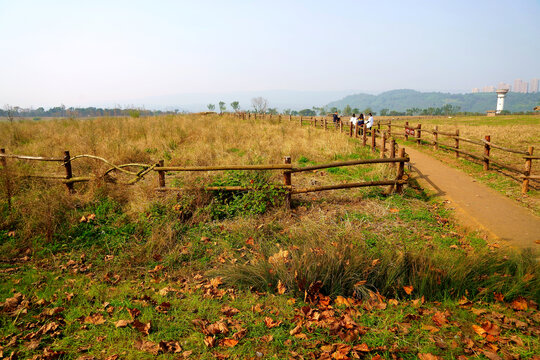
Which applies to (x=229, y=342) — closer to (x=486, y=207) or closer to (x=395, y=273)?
(x=395, y=273)

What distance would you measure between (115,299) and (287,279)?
240cm

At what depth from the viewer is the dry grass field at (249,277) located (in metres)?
3.46

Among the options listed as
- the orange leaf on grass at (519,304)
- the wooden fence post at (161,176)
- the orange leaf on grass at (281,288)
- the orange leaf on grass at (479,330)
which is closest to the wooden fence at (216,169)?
the wooden fence post at (161,176)

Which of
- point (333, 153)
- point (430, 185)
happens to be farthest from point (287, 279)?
point (333, 153)

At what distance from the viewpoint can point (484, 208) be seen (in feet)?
24.1

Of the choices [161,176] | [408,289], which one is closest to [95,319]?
[161,176]

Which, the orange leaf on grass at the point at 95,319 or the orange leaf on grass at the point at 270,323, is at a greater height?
the orange leaf on grass at the point at 95,319

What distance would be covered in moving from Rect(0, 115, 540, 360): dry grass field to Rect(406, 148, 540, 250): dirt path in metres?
0.48

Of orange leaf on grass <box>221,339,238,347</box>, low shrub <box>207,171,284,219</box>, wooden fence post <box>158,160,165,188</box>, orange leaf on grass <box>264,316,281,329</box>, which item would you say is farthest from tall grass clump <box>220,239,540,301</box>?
wooden fence post <box>158,160,165,188</box>

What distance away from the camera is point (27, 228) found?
6.02m

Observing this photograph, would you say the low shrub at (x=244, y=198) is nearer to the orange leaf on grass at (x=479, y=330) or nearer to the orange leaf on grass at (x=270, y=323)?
the orange leaf on grass at (x=270, y=323)

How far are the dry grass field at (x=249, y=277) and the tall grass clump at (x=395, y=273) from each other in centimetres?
2

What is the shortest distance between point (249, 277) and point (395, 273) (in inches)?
82.2

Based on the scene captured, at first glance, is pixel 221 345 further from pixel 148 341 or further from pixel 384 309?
pixel 384 309
